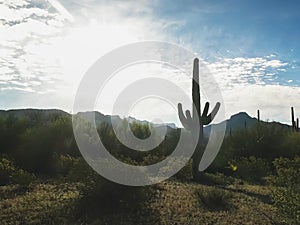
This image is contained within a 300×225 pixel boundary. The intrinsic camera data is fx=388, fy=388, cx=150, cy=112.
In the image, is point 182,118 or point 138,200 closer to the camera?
point 138,200

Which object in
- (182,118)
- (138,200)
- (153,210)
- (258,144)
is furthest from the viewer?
(258,144)

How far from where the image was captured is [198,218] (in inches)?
424

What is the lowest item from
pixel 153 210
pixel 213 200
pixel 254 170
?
pixel 153 210

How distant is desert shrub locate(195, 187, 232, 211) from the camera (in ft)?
40.1

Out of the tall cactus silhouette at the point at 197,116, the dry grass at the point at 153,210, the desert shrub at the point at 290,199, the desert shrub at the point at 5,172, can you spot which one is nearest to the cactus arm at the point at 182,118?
the tall cactus silhouette at the point at 197,116

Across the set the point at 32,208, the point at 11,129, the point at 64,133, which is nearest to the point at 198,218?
the point at 32,208

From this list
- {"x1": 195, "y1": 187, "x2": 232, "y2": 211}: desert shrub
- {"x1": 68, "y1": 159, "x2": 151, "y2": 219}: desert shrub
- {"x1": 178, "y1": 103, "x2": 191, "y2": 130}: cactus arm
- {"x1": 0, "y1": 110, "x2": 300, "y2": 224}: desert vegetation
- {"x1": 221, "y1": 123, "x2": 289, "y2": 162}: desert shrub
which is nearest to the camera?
{"x1": 0, "y1": 110, "x2": 300, "y2": 224}: desert vegetation

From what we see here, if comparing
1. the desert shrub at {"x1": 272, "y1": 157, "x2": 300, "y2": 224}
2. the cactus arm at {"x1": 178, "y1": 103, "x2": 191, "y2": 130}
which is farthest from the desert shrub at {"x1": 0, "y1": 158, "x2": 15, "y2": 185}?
the desert shrub at {"x1": 272, "y1": 157, "x2": 300, "y2": 224}

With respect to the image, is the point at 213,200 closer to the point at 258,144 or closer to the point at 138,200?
the point at 138,200

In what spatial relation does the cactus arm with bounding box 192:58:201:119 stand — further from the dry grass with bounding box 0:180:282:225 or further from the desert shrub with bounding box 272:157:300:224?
the desert shrub with bounding box 272:157:300:224

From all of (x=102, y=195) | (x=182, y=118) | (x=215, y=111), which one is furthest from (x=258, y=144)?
(x=102, y=195)

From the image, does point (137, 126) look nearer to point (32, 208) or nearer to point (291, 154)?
point (291, 154)

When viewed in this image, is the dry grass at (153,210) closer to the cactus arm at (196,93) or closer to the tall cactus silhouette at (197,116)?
the tall cactus silhouette at (197,116)

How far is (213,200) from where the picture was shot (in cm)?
1250
